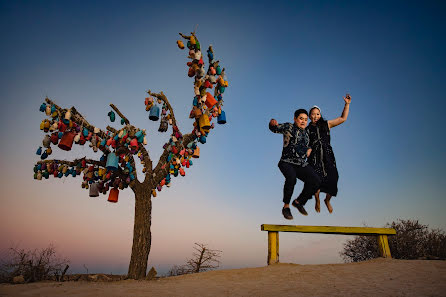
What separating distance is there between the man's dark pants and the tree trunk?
3.71 meters

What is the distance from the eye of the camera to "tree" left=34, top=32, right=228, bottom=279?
624cm

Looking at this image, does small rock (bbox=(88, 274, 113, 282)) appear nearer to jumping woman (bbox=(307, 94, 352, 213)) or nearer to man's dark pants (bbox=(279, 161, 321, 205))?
man's dark pants (bbox=(279, 161, 321, 205))

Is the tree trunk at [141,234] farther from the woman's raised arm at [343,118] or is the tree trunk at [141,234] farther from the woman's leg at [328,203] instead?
the woman's raised arm at [343,118]

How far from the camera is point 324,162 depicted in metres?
5.79

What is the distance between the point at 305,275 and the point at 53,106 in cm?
629

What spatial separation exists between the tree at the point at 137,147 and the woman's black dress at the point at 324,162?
6.29ft

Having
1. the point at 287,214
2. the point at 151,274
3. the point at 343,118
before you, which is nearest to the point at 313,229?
the point at 287,214

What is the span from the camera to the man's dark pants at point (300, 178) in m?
5.38

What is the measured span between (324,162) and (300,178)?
2.02 ft

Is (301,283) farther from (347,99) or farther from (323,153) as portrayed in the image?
(347,99)

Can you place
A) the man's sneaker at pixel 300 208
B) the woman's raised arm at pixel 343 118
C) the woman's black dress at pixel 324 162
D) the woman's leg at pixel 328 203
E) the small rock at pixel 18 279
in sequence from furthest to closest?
the small rock at pixel 18 279 → the woman's raised arm at pixel 343 118 → the woman's leg at pixel 328 203 → the woman's black dress at pixel 324 162 → the man's sneaker at pixel 300 208

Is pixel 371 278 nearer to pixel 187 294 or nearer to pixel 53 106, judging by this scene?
pixel 187 294

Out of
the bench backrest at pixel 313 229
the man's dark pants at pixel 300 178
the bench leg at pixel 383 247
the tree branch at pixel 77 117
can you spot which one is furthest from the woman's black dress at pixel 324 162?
the tree branch at pixel 77 117

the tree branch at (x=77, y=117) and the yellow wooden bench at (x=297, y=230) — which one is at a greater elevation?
the tree branch at (x=77, y=117)
